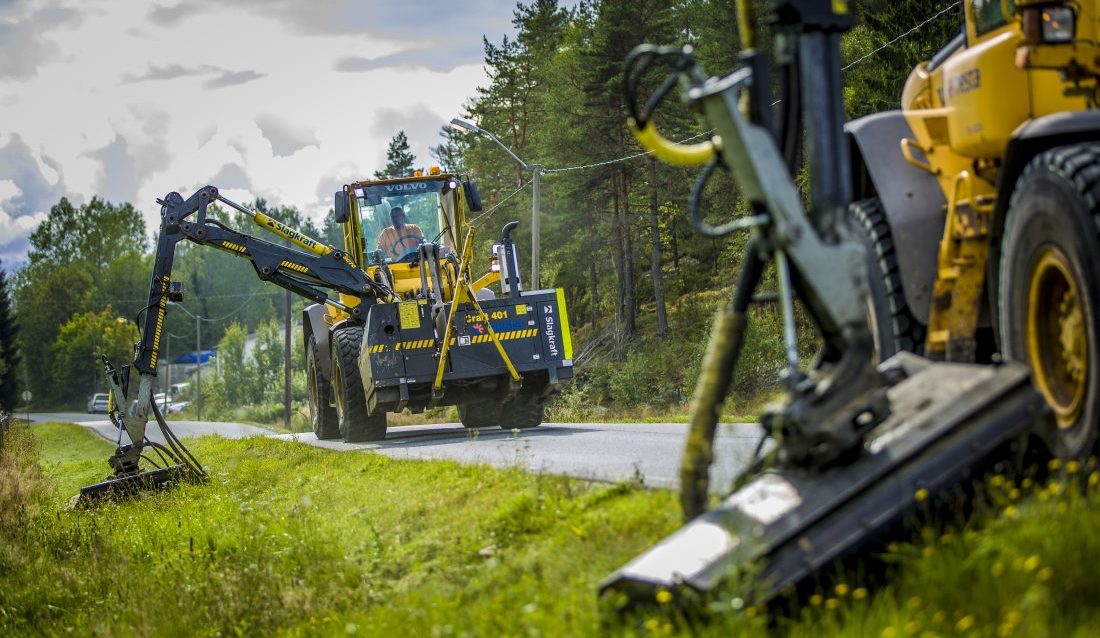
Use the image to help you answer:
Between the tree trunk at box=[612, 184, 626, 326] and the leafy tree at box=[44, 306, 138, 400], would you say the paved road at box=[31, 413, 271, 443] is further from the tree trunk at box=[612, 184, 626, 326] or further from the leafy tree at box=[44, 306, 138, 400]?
the leafy tree at box=[44, 306, 138, 400]

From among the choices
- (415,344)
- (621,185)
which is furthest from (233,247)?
(621,185)

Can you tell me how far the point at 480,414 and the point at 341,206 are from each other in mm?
3831

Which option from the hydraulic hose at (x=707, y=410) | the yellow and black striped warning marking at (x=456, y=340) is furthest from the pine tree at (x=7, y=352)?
the hydraulic hose at (x=707, y=410)

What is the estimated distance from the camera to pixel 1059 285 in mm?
5133

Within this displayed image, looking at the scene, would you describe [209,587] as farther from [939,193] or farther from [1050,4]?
[1050,4]

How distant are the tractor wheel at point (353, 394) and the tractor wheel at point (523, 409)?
1836mm

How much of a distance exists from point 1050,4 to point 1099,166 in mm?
1317

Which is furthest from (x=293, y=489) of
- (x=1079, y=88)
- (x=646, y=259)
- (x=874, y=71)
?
(x=646, y=259)

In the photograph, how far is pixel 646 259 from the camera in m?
49.3

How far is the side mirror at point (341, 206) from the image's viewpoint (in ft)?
60.8

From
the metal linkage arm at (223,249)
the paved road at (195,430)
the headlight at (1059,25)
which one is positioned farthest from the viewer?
the paved road at (195,430)

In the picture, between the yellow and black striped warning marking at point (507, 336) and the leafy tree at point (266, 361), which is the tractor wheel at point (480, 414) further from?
the leafy tree at point (266, 361)

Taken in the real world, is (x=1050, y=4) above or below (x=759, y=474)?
above

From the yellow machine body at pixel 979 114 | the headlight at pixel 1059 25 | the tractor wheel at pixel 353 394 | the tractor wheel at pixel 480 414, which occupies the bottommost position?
the tractor wheel at pixel 480 414
